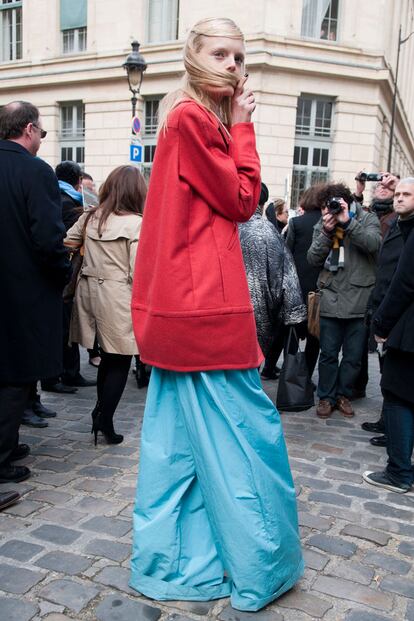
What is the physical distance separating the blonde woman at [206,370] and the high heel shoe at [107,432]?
6.04 ft

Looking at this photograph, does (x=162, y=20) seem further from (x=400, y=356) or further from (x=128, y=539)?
(x=128, y=539)

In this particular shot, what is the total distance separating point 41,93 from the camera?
79.6 feet

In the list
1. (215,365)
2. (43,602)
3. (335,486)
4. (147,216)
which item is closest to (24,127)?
(147,216)

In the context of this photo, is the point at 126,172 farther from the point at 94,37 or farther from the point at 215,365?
the point at 94,37

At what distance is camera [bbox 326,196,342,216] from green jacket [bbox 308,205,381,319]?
0.23 m

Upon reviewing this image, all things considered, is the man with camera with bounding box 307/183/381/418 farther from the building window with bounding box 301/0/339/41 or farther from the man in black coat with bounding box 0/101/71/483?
the building window with bounding box 301/0/339/41

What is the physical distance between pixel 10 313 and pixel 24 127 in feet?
3.66

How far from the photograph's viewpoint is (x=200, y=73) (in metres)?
2.12

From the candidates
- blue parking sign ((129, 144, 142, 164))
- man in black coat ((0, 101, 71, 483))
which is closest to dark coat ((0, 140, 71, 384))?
man in black coat ((0, 101, 71, 483))

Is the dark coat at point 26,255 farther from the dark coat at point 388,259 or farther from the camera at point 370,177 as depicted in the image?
the camera at point 370,177

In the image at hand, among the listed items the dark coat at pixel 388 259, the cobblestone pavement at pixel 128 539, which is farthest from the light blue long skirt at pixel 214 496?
the dark coat at pixel 388 259

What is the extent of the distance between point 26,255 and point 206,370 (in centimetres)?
170

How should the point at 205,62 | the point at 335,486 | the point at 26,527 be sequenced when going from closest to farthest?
1. the point at 205,62
2. the point at 26,527
3. the point at 335,486

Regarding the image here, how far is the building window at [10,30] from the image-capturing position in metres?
25.2
